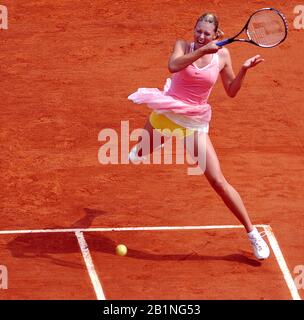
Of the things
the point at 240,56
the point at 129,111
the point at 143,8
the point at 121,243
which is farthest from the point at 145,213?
the point at 143,8

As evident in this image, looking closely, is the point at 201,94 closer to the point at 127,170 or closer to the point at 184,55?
the point at 184,55

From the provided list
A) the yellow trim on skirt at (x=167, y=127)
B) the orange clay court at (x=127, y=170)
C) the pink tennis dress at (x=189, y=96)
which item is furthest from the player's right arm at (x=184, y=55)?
the orange clay court at (x=127, y=170)

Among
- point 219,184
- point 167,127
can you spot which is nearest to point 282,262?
point 219,184

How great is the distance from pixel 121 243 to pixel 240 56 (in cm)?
546

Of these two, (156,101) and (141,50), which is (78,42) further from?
(156,101)

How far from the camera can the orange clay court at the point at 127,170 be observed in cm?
1069

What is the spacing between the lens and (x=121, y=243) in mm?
11219

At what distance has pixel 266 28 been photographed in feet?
35.1

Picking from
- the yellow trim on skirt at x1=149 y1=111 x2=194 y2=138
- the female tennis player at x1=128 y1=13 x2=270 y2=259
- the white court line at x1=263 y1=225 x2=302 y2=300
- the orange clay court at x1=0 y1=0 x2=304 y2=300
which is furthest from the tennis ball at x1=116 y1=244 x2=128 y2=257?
the white court line at x1=263 y1=225 x2=302 y2=300

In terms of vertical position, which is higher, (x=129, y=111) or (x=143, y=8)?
(x=143, y=8)

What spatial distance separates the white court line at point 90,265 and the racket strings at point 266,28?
3092 millimetres

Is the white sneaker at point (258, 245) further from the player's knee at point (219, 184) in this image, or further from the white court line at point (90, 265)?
the white court line at point (90, 265)

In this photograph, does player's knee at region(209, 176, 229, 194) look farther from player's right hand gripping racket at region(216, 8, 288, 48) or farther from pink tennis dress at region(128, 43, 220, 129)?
player's right hand gripping racket at region(216, 8, 288, 48)

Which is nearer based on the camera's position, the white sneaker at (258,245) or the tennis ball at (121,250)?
the white sneaker at (258,245)
